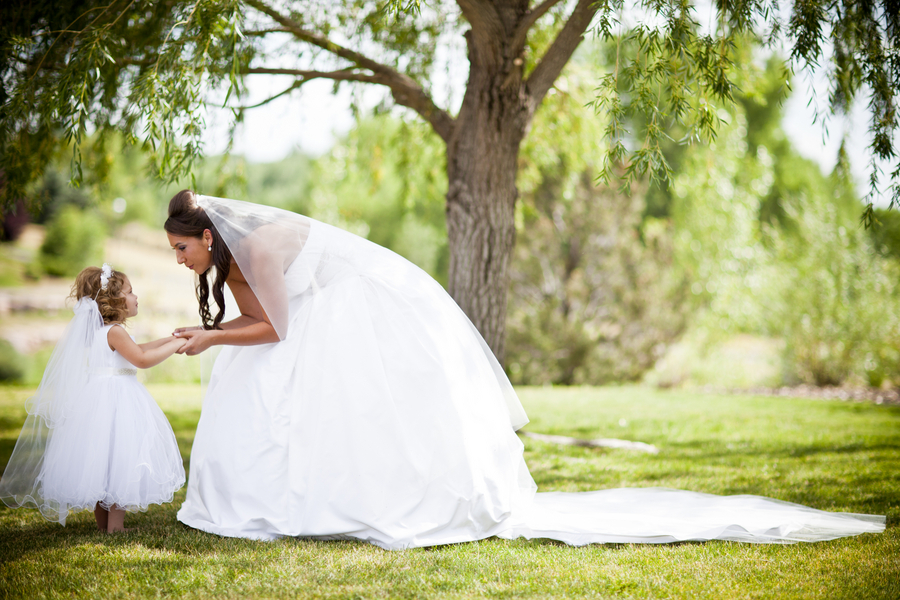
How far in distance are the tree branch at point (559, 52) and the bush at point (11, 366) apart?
11432 millimetres

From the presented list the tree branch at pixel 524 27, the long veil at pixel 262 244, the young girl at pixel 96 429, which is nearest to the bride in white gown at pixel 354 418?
the long veil at pixel 262 244

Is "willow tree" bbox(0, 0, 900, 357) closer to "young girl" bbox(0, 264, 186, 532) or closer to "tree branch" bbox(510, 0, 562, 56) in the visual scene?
"tree branch" bbox(510, 0, 562, 56)

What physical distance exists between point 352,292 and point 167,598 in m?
1.79

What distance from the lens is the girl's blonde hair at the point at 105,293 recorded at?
3.50 m

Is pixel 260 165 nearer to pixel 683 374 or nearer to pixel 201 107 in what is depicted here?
pixel 683 374

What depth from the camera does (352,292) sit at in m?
3.68

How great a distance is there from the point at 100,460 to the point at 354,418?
53.5 inches

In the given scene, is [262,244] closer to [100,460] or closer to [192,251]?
[192,251]

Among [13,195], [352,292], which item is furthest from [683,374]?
[13,195]

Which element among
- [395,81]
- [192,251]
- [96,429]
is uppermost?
[395,81]

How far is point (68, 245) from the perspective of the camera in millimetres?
27859

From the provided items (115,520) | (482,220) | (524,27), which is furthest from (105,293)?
(524,27)

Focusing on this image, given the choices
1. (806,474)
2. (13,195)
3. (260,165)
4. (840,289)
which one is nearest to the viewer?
(806,474)

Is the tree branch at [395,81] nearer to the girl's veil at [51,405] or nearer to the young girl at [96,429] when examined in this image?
the young girl at [96,429]
